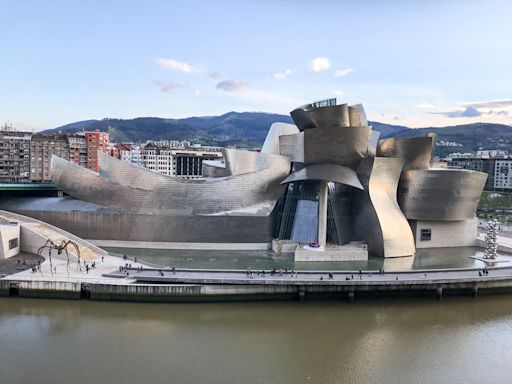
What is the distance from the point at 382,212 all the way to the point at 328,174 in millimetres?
4453

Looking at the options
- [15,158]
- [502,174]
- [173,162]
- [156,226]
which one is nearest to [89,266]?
[156,226]

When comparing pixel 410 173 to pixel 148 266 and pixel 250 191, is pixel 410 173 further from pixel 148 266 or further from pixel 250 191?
pixel 148 266

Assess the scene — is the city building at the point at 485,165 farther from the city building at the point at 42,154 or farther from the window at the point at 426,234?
the city building at the point at 42,154

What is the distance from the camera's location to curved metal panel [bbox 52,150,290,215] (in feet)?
104

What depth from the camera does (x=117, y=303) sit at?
2109cm

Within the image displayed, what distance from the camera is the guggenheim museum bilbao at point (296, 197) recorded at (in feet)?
101

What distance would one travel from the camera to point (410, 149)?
33.0 metres

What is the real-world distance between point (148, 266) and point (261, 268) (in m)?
6.41

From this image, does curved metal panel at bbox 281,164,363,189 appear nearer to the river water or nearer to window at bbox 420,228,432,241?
window at bbox 420,228,432,241

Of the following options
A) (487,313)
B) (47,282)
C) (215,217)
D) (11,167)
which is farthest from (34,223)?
(11,167)

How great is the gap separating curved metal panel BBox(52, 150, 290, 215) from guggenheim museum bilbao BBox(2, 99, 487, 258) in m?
0.07

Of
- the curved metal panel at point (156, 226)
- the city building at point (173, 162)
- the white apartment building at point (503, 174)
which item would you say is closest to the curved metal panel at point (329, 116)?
the curved metal panel at point (156, 226)

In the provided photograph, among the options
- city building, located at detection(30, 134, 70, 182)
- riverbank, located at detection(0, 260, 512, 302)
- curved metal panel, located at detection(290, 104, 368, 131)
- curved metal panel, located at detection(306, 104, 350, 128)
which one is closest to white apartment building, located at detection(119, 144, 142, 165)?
city building, located at detection(30, 134, 70, 182)

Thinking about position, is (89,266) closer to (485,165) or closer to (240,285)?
(240,285)
